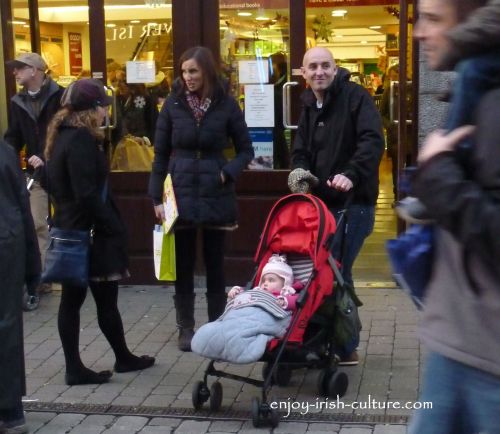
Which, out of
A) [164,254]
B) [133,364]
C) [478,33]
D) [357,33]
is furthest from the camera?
[357,33]

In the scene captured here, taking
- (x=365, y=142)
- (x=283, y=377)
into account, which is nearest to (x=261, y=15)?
(x=365, y=142)

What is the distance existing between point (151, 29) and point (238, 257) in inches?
77.1

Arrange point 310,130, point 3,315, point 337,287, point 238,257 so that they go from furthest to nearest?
point 238,257, point 310,130, point 337,287, point 3,315

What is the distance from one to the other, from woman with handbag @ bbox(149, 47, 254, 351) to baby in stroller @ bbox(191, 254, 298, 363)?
3.31 ft

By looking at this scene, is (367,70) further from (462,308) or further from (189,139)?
(462,308)

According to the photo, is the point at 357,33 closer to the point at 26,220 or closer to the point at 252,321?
the point at 252,321

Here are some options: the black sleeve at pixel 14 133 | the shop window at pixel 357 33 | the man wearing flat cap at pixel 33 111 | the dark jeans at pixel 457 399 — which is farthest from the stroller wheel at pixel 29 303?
the dark jeans at pixel 457 399

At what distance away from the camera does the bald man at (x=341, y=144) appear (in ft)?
18.4

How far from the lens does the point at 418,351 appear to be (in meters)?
6.20

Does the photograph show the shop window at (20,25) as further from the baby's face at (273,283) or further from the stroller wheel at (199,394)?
the stroller wheel at (199,394)

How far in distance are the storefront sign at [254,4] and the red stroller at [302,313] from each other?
273 centimetres

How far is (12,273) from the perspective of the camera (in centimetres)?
477

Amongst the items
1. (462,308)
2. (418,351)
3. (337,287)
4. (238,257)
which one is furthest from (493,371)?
(238,257)

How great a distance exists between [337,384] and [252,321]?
748 millimetres
